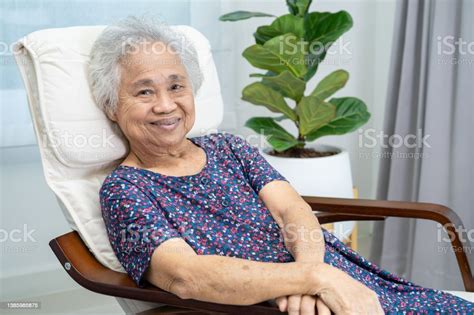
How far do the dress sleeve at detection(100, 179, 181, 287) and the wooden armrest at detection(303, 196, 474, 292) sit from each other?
0.56 metres

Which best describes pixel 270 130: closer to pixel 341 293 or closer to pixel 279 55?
pixel 279 55

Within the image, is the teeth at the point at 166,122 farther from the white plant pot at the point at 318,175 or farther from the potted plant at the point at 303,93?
the white plant pot at the point at 318,175

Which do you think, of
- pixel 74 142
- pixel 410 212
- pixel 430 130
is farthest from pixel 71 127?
pixel 430 130

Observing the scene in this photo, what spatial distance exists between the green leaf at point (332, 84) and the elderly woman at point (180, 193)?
0.71 metres

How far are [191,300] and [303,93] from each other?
1277 millimetres

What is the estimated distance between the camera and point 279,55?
8.03ft

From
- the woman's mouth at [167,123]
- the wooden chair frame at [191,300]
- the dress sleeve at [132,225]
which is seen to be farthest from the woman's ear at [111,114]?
the wooden chair frame at [191,300]

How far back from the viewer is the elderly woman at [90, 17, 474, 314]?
1526 mm

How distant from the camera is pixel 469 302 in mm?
1669

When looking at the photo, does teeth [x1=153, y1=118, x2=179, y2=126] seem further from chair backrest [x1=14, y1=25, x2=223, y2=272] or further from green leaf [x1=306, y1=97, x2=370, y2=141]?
green leaf [x1=306, y1=97, x2=370, y2=141]

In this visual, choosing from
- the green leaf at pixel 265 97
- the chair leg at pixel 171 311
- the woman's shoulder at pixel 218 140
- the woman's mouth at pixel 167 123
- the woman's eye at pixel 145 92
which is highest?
the woman's eye at pixel 145 92

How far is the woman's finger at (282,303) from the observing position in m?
1.34

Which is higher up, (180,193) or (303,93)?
(303,93)

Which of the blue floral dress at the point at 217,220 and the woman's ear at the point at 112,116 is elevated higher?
the woman's ear at the point at 112,116
